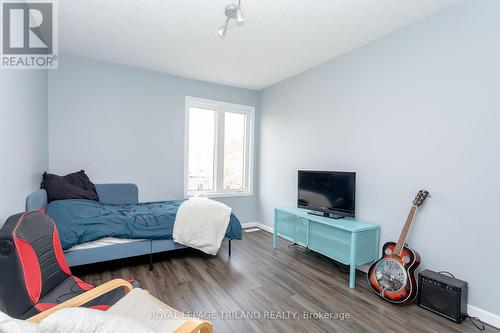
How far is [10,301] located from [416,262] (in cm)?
294

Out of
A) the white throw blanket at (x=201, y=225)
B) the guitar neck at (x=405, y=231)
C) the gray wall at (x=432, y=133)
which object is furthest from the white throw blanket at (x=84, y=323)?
the gray wall at (x=432, y=133)

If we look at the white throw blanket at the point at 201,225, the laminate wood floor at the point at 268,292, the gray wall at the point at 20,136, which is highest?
the gray wall at the point at 20,136

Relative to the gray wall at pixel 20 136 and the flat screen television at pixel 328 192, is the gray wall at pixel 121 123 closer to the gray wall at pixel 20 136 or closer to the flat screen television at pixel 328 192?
the gray wall at pixel 20 136

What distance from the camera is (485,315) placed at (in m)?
1.97

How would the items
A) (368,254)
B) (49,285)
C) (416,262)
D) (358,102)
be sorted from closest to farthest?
(49,285) → (416,262) → (368,254) → (358,102)

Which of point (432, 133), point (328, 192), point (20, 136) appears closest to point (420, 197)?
point (432, 133)

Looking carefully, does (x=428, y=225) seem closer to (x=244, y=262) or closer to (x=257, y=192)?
(x=244, y=262)

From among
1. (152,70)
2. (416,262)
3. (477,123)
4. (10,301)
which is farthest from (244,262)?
(152,70)

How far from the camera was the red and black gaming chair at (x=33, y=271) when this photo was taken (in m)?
1.24

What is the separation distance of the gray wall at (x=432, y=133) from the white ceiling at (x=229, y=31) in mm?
296

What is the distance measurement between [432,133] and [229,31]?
231 centimetres

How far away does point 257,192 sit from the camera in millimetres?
4910

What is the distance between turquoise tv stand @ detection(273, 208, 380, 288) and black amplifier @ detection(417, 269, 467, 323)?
572mm

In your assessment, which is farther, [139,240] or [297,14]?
[139,240]
